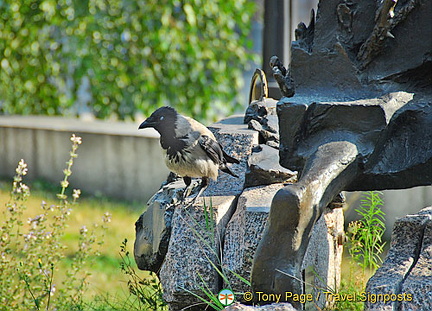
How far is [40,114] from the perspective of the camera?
8.90m

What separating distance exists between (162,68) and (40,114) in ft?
5.39

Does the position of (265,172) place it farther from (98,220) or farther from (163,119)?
(98,220)

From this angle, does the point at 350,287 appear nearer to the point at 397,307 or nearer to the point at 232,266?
the point at 232,266

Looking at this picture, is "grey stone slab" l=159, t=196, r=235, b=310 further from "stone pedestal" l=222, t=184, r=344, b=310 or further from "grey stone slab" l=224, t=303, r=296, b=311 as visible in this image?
"grey stone slab" l=224, t=303, r=296, b=311

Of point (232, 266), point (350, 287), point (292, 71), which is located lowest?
point (350, 287)

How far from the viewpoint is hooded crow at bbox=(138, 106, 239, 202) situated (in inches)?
138

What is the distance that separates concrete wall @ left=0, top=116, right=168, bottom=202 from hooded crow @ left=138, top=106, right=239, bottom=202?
3441 mm

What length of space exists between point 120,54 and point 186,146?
5332 mm

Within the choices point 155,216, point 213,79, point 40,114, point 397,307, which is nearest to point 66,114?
point 40,114

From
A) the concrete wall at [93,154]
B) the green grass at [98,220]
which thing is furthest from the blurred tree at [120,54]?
the green grass at [98,220]

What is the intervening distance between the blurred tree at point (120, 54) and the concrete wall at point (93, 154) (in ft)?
3.10

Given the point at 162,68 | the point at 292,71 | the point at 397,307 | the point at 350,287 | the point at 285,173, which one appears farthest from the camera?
the point at 162,68

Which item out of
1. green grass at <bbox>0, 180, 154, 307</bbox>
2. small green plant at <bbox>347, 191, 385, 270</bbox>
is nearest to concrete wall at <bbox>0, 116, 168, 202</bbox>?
green grass at <bbox>0, 180, 154, 307</bbox>

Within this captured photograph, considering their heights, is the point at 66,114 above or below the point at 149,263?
above
